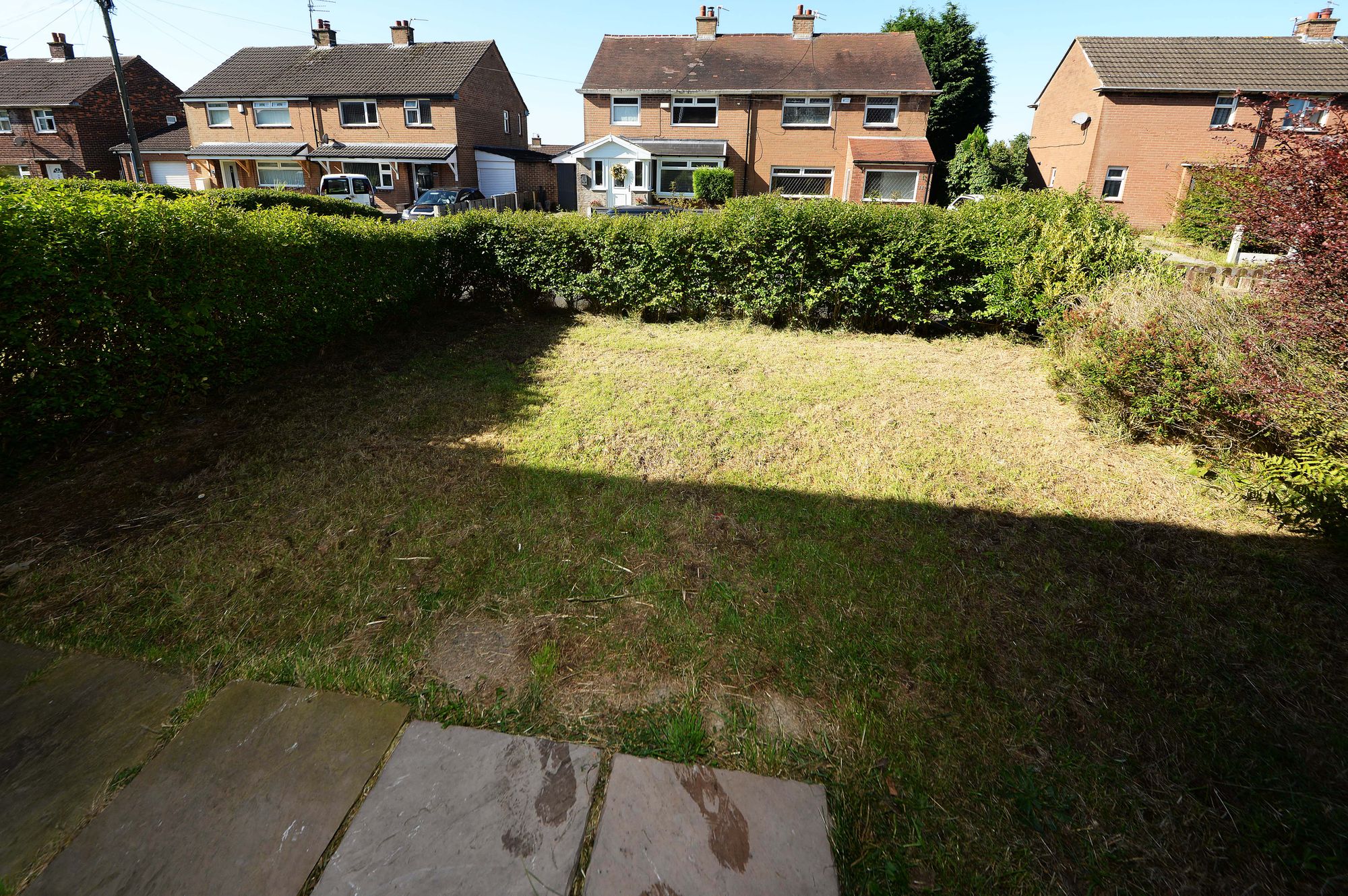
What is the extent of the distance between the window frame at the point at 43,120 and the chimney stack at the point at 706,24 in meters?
34.1

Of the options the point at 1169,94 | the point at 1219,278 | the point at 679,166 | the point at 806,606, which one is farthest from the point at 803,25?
the point at 806,606

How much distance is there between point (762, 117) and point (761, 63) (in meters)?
2.84

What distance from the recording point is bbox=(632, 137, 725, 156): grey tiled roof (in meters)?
27.3

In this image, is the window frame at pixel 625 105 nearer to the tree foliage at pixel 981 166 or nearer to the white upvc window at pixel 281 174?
the tree foliage at pixel 981 166

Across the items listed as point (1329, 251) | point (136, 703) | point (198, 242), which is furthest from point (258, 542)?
point (1329, 251)

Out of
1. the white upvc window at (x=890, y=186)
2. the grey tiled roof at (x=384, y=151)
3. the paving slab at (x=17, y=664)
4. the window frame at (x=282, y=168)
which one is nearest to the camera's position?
the paving slab at (x=17, y=664)

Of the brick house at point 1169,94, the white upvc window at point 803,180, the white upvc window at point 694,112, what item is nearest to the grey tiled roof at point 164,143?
the white upvc window at point 694,112

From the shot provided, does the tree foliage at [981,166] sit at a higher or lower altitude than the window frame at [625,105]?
lower

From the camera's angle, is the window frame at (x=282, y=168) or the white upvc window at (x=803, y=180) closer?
the white upvc window at (x=803, y=180)

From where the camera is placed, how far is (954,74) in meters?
35.5

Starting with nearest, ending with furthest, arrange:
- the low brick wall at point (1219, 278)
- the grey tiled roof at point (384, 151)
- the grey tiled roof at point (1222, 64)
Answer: the low brick wall at point (1219, 278) → the grey tiled roof at point (1222, 64) → the grey tiled roof at point (384, 151)

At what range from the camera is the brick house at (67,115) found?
108 feet

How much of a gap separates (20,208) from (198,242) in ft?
3.89

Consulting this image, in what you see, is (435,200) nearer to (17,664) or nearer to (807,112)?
(807,112)
